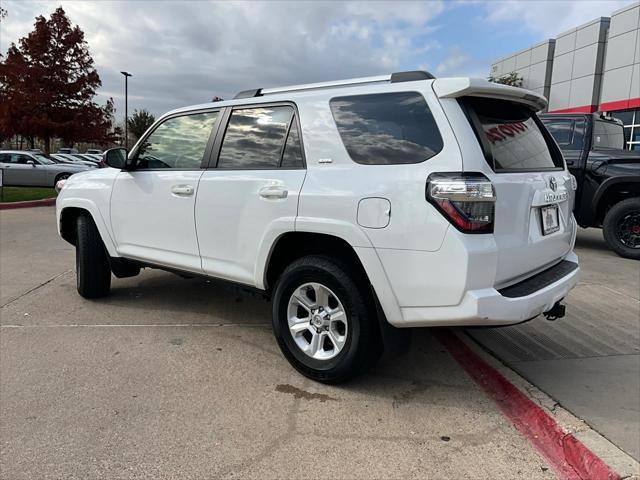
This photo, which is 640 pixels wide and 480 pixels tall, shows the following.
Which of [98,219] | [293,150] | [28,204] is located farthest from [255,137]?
[28,204]

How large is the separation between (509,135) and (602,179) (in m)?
5.37

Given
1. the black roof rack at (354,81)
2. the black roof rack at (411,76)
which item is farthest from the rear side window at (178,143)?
the black roof rack at (411,76)

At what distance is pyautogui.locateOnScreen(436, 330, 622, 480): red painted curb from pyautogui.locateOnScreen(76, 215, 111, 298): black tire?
11.6ft

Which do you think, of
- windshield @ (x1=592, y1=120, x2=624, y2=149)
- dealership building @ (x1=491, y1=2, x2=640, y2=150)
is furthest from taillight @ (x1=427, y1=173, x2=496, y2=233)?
dealership building @ (x1=491, y1=2, x2=640, y2=150)

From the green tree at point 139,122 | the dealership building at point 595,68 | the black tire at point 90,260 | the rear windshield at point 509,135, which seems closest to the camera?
the rear windshield at point 509,135

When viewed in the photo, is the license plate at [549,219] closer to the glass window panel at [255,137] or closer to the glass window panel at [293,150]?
the glass window panel at [293,150]

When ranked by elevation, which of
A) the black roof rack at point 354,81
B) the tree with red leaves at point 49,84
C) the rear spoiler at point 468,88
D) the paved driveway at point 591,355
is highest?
the tree with red leaves at point 49,84

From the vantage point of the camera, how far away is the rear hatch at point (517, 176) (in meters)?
2.90

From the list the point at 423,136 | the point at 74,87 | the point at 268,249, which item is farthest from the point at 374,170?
the point at 74,87

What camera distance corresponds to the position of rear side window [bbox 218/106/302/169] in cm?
365

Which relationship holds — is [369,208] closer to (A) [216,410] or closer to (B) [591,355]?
(A) [216,410]

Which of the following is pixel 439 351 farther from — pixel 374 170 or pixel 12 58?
pixel 12 58

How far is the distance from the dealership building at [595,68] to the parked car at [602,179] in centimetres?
1428

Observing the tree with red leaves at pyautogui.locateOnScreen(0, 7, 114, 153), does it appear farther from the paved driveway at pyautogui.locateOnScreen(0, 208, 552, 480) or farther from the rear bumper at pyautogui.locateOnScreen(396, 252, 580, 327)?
the rear bumper at pyautogui.locateOnScreen(396, 252, 580, 327)
